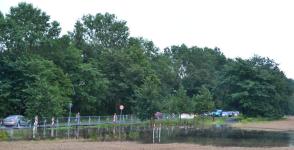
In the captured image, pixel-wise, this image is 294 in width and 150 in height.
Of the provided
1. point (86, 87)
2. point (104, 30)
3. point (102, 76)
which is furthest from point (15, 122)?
point (104, 30)

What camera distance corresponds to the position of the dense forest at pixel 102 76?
64.2 meters

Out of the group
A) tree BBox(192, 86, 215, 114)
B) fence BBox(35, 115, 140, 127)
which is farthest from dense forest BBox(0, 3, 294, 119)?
fence BBox(35, 115, 140, 127)

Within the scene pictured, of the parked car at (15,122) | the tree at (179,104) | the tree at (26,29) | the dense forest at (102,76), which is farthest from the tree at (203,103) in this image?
the parked car at (15,122)

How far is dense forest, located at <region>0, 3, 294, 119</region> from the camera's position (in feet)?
211

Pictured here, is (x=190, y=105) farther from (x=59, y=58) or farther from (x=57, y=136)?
(x=57, y=136)

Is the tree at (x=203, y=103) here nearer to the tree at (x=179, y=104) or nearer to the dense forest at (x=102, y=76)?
the dense forest at (x=102, y=76)

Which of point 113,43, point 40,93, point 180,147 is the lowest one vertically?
point 180,147

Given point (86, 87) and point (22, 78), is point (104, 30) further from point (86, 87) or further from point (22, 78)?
point (22, 78)

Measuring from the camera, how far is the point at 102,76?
278ft

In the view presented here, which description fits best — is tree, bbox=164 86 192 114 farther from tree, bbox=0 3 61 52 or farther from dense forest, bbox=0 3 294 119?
tree, bbox=0 3 61 52

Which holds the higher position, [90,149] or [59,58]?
[59,58]

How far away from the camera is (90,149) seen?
120ft

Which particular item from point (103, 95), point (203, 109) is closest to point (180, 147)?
point (103, 95)

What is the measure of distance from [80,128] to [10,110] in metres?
10.7
